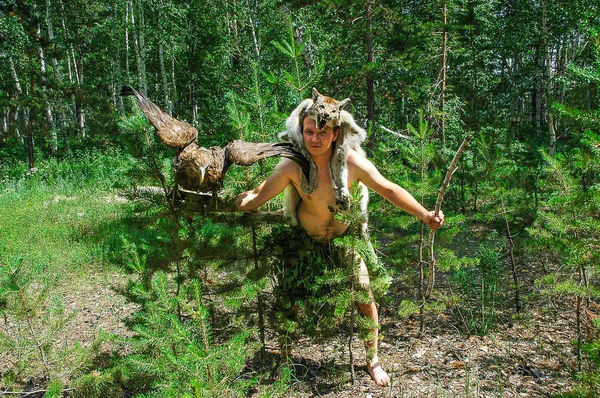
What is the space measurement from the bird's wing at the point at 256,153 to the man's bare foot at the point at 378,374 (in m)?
1.36

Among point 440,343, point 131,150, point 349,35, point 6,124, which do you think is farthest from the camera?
point 6,124

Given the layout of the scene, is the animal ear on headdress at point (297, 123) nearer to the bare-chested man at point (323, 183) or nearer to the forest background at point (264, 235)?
the bare-chested man at point (323, 183)

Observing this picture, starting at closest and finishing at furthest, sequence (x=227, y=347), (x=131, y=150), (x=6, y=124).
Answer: (x=227, y=347) → (x=131, y=150) → (x=6, y=124)

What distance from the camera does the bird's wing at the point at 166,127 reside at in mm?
2014

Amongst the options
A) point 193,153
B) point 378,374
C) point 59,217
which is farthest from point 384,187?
point 59,217

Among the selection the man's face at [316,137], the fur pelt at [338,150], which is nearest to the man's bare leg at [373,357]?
the fur pelt at [338,150]

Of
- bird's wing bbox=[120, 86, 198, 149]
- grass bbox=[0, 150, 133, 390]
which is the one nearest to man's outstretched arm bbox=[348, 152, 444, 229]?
bird's wing bbox=[120, 86, 198, 149]

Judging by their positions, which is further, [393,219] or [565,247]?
[393,219]

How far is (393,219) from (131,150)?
2088 millimetres

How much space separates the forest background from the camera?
2.24 metres

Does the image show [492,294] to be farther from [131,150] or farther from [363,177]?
[131,150]

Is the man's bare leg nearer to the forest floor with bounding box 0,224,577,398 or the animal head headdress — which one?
the forest floor with bounding box 0,224,577,398

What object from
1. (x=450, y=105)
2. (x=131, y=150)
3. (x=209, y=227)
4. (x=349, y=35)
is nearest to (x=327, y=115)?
(x=209, y=227)

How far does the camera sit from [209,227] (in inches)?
94.3
